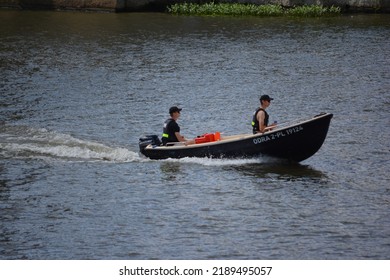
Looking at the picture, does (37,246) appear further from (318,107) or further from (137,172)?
(318,107)

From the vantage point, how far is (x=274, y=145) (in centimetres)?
2567

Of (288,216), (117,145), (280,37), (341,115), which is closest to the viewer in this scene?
(288,216)

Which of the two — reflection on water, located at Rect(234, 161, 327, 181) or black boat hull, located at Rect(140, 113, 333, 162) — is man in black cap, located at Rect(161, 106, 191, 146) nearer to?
black boat hull, located at Rect(140, 113, 333, 162)

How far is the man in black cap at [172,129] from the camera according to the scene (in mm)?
26297

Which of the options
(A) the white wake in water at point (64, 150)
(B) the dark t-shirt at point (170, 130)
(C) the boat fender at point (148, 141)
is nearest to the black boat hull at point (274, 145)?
(A) the white wake in water at point (64, 150)

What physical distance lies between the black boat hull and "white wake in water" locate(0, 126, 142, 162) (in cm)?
169

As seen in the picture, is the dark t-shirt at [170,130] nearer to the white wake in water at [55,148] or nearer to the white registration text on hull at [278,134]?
the white wake in water at [55,148]

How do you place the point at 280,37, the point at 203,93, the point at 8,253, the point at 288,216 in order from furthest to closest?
the point at 280,37 → the point at 203,93 → the point at 288,216 → the point at 8,253

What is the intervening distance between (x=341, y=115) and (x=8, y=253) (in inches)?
607

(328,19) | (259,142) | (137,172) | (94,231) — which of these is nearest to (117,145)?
(137,172)

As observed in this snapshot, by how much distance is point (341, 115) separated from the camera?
32219 millimetres

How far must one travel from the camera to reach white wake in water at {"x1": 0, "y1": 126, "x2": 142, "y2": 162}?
27.3 meters

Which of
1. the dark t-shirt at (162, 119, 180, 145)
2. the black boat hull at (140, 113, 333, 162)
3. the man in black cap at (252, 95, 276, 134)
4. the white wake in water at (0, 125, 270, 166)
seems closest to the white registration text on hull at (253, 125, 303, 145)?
the black boat hull at (140, 113, 333, 162)

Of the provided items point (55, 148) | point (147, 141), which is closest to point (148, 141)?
point (147, 141)
